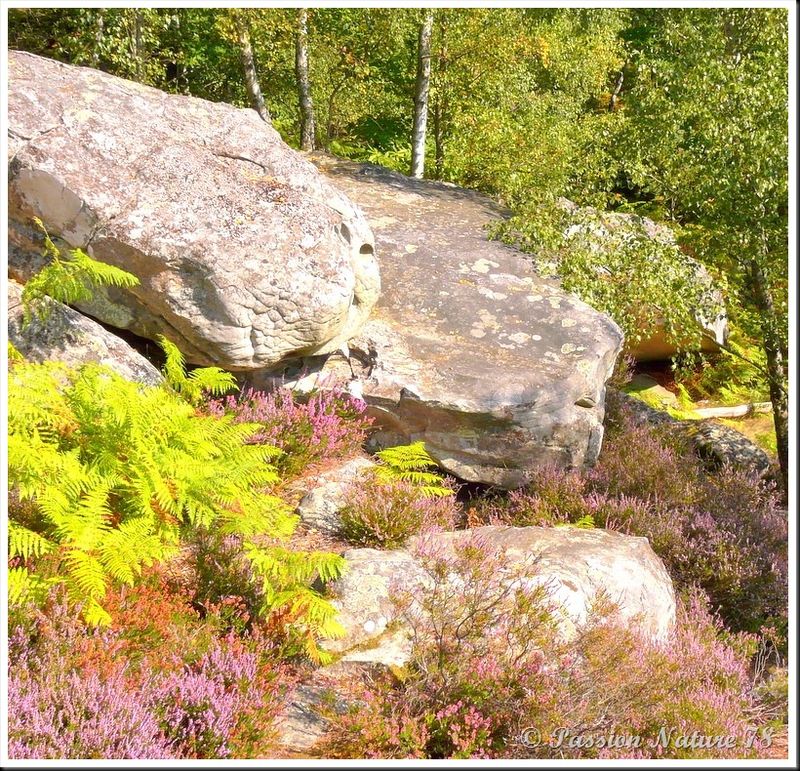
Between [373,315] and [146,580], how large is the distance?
4.58 metres

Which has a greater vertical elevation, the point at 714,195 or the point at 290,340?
the point at 714,195

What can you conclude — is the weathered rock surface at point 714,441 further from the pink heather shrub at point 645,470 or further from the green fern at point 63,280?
the green fern at point 63,280

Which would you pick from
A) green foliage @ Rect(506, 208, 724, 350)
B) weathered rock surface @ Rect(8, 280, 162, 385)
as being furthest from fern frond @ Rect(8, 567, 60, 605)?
green foliage @ Rect(506, 208, 724, 350)

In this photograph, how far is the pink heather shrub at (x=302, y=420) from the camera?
26.6 ft

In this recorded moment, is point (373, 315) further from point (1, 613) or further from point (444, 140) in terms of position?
point (444, 140)

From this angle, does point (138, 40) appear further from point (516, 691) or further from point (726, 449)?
point (516, 691)

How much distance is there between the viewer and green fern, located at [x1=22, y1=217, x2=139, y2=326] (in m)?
6.89

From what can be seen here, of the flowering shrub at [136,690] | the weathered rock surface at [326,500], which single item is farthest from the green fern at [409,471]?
the flowering shrub at [136,690]

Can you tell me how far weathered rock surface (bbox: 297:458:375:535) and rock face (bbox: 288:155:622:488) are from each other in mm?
1041

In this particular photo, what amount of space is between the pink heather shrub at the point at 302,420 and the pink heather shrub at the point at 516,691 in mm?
2848

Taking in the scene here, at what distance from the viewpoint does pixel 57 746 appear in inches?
172

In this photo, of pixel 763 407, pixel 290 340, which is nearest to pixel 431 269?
pixel 290 340

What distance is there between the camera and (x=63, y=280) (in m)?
6.88

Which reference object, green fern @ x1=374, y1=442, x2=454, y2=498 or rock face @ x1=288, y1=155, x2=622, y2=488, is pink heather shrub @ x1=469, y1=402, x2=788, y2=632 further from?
green fern @ x1=374, y1=442, x2=454, y2=498
